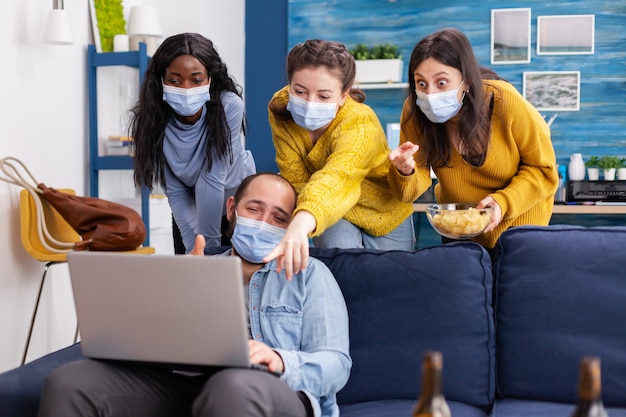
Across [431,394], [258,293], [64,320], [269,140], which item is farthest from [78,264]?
[269,140]

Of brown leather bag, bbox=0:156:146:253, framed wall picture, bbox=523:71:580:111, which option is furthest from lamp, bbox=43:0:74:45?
framed wall picture, bbox=523:71:580:111

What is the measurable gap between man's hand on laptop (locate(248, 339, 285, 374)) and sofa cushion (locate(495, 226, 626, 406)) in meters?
0.65

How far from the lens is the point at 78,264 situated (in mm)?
1629

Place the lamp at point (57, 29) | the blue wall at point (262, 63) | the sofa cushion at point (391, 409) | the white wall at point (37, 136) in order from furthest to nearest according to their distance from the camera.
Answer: the blue wall at point (262, 63)
the lamp at point (57, 29)
the white wall at point (37, 136)
the sofa cushion at point (391, 409)

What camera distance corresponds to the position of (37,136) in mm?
3914

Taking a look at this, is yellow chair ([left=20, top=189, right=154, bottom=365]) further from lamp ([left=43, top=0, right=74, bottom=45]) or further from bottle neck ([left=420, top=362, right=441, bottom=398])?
bottle neck ([left=420, top=362, right=441, bottom=398])

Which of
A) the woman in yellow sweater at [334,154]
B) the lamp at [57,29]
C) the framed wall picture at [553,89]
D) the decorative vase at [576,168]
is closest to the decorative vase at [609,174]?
the decorative vase at [576,168]

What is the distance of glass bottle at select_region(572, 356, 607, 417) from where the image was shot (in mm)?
845

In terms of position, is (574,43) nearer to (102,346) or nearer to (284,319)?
(284,319)

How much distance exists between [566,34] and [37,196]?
3693mm

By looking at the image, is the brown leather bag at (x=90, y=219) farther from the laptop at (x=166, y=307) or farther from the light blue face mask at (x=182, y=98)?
the laptop at (x=166, y=307)

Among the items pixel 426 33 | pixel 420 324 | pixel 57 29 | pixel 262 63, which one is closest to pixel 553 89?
pixel 426 33

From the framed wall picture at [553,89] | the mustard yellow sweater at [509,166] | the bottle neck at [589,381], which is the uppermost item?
the framed wall picture at [553,89]

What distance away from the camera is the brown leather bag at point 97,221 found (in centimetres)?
349
